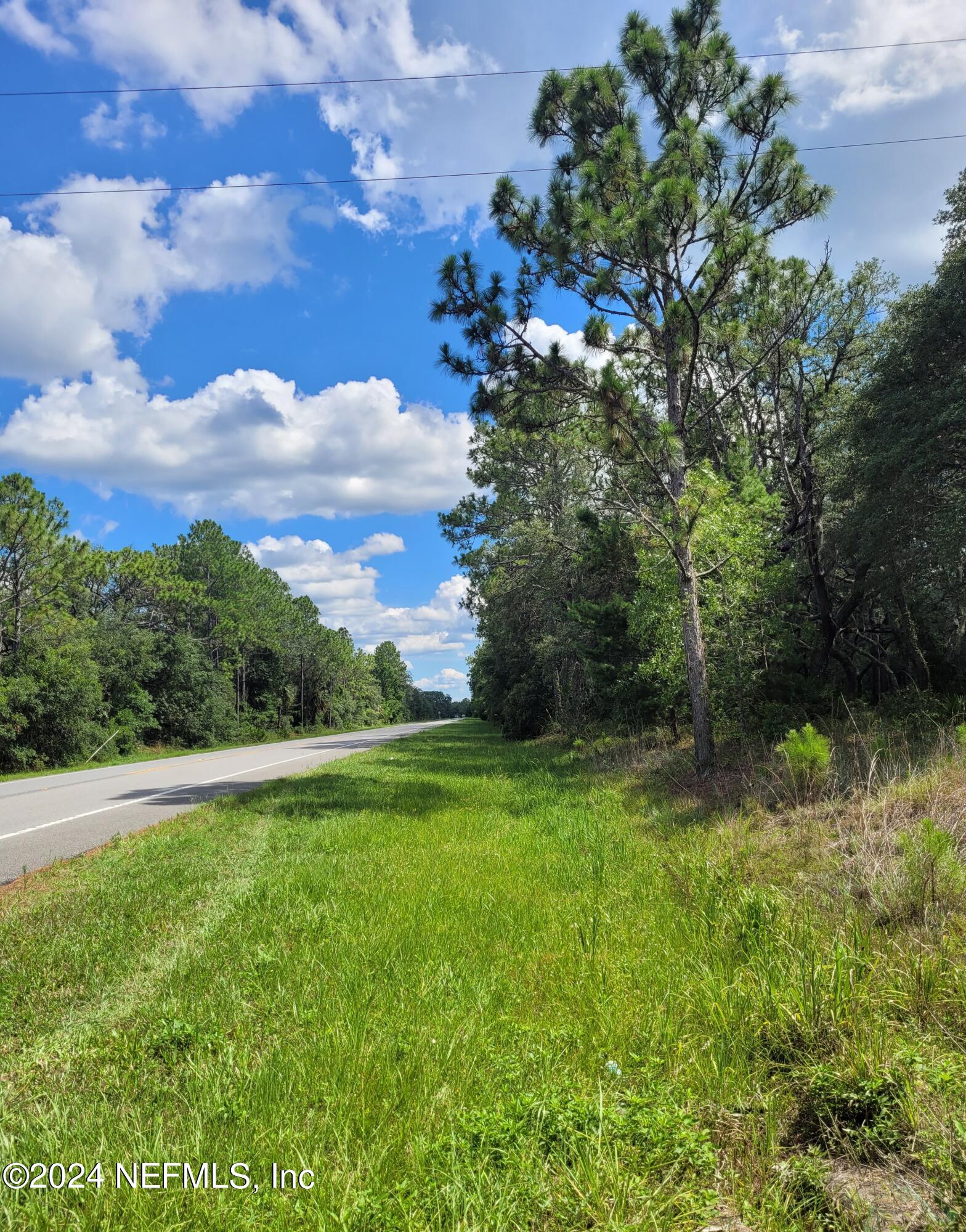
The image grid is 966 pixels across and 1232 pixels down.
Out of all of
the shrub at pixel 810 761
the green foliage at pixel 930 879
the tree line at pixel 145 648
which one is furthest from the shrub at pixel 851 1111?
the tree line at pixel 145 648

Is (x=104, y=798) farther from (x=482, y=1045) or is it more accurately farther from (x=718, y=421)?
(x=718, y=421)

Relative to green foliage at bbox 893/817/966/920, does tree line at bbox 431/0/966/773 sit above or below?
above

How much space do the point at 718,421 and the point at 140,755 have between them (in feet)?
96.5

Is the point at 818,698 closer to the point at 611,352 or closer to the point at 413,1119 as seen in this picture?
the point at 611,352

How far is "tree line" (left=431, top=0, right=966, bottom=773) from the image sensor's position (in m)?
9.93

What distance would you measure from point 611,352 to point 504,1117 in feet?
36.2

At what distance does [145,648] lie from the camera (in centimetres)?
3394

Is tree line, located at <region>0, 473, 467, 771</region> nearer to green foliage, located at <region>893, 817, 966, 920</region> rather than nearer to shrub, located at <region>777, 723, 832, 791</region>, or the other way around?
shrub, located at <region>777, 723, 832, 791</region>

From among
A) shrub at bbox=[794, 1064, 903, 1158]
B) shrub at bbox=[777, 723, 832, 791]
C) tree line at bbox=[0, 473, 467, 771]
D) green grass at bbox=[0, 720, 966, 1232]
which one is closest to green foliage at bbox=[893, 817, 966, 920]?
green grass at bbox=[0, 720, 966, 1232]

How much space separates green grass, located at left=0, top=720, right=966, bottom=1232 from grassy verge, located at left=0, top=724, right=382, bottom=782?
15.8m

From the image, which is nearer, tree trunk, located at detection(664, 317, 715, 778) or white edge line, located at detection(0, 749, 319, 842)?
white edge line, located at detection(0, 749, 319, 842)

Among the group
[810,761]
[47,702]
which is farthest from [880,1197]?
[47,702]

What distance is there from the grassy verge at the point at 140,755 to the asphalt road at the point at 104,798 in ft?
7.61

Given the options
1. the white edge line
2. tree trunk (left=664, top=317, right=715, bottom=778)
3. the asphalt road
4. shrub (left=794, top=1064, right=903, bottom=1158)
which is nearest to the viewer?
shrub (left=794, top=1064, right=903, bottom=1158)
